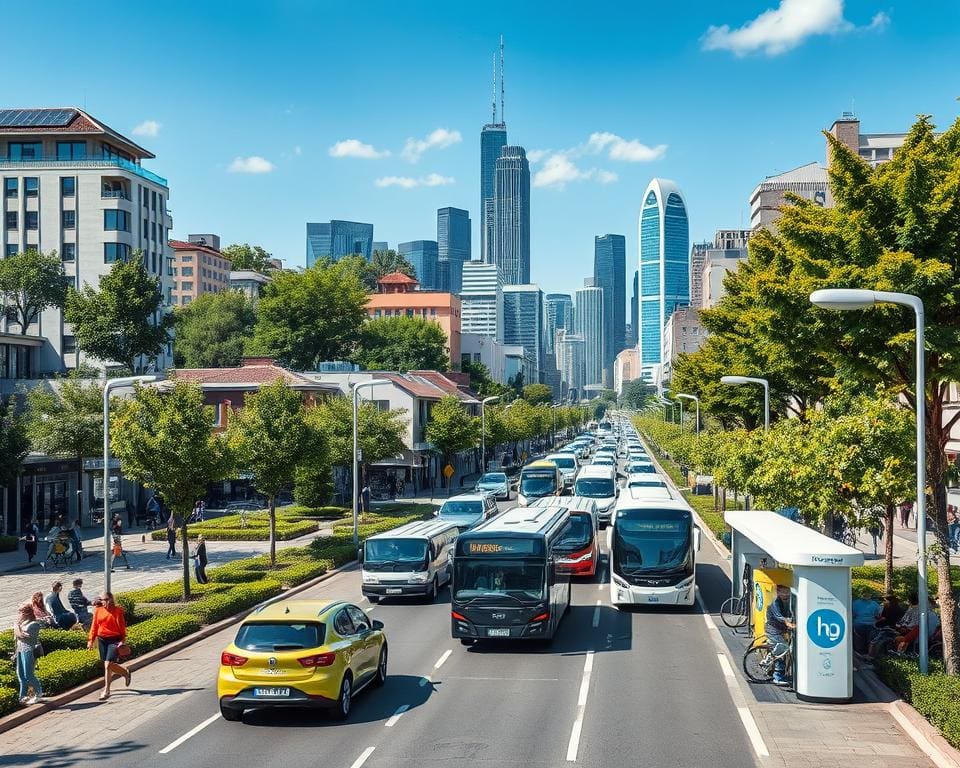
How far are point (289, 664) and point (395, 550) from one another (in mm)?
12478

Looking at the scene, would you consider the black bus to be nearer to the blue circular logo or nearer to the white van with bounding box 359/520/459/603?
the white van with bounding box 359/520/459/603

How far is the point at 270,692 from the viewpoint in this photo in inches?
580

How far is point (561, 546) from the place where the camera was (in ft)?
96.6

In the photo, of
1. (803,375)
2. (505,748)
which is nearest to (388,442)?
(803,375)

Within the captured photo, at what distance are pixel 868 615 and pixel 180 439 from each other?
668 inches

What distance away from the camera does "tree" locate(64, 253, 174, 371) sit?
207ft

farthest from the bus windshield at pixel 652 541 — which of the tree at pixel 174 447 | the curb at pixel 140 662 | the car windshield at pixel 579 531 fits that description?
the tree at pixel 174 447

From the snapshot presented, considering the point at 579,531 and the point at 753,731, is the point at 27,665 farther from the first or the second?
the point at 579,531

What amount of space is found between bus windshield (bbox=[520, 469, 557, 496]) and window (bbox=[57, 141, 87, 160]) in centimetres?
4683

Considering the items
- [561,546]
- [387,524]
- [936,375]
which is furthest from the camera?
[387,524]

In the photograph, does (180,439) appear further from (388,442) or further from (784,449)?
(388,442)

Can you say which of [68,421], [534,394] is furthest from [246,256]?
[68,421]

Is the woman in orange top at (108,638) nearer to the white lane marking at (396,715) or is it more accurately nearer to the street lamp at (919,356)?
the white lane marking at (396,715)

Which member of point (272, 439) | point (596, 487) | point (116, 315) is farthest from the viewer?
point (116, 315)
